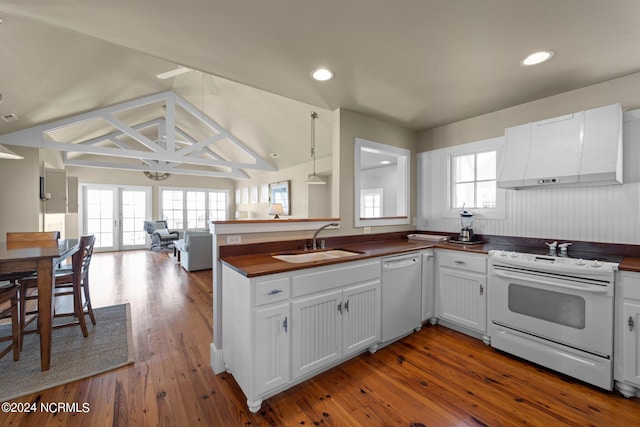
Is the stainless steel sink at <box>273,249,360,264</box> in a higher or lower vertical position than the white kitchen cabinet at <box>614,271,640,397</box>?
higher

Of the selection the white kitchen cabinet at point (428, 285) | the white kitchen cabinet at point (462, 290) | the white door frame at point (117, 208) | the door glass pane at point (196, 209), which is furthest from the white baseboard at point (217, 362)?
the door glass pane at point (196, 209)

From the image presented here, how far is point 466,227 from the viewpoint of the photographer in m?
3.03

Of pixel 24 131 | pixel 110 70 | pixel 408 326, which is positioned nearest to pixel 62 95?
pixel 110 70

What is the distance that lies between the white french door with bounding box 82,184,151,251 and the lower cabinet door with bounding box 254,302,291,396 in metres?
8.68

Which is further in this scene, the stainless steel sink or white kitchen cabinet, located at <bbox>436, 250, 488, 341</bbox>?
white kitchen cabinet, located at <bbox>436, 250, 488, 341</bbox>

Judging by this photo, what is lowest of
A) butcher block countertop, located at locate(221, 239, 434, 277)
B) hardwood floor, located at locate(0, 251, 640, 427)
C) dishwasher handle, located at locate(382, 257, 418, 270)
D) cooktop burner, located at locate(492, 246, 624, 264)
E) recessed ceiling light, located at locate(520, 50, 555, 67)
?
hardwood floor, located at locate(0, 251, 640, 427)

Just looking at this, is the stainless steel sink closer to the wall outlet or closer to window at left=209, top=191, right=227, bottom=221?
the wall outlet

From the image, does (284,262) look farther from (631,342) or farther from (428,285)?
(631,342)

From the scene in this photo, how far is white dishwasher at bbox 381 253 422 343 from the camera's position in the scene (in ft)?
7.74

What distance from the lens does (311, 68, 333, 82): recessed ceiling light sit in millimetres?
2140

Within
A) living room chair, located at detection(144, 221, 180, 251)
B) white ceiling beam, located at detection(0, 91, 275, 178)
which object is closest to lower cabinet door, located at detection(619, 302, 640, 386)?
white ceiling beam, located at detection(0, 91, 275, 178)

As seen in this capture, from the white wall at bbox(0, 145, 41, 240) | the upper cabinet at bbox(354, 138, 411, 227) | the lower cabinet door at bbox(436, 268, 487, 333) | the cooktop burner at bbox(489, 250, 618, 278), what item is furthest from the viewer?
the white wall at bbox(0, 145, 41, 240)

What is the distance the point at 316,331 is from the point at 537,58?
8.44 feet

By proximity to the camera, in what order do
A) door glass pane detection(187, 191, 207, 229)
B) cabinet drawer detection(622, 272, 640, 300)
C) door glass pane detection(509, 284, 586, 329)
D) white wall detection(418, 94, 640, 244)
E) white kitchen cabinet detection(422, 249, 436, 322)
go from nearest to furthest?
cabinet drawer detection(622, 272, 640, 300), door glass pane detection(509, 284, 586, 329), white wall detection(418, 94, 640, 244), white kitchen cabinet detection(422, 249, 436, 322), door glass pane detection(187, 191, 207, 229)
